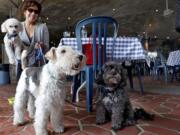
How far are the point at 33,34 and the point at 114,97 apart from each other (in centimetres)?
139

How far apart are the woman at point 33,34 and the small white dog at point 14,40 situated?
0.13m

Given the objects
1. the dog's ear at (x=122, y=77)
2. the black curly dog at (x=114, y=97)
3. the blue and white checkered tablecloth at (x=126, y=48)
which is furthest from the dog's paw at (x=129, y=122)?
the blue and white checkered tablecloth at (x=126, y=48)

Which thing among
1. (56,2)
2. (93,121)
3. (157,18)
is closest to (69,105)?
(93,121)

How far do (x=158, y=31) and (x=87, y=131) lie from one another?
59.9 feet

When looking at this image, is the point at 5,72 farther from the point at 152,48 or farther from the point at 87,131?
the point at 152,48

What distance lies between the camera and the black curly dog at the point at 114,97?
2877 millimetres

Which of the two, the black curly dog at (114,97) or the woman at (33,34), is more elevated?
the woman at (33,34)

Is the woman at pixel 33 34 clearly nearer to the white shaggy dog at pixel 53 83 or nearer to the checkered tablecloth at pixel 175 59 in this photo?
the white shaggy dog at pixel 53 83

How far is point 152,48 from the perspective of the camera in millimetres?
22312

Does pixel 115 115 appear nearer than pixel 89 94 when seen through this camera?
Yes

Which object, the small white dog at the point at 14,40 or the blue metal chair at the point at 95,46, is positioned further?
the blue metal chair at the point at 95,46

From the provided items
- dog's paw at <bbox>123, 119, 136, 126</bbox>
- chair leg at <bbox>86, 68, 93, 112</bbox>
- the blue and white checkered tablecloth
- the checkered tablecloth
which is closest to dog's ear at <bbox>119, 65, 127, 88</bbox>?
dog's paw at <bbox>123, 119, 136, 126</bbox>

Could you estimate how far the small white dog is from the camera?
3391 millimetres

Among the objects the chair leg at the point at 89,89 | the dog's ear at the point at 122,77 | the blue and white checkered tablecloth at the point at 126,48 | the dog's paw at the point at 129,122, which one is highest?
the blue and white checkered tablecloth at the point at 126,48
